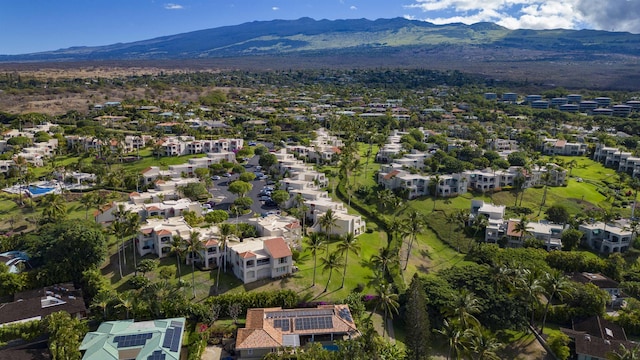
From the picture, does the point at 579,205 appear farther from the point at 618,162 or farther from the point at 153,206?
the point at 153,206

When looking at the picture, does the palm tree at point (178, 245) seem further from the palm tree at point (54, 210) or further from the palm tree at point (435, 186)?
the palm tree at point (435, 186)

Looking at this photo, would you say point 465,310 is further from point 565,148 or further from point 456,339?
point 565,148

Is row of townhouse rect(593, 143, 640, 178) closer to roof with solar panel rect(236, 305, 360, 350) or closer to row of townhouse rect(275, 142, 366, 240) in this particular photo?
row of townhouse rect(275, 142, 366, 240)

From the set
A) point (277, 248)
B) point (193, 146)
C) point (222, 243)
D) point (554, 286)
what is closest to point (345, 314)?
point (277, 248)

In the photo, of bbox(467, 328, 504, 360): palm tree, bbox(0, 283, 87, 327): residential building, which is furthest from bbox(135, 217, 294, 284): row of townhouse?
bbox(467, 328, 504, 360): palm tree

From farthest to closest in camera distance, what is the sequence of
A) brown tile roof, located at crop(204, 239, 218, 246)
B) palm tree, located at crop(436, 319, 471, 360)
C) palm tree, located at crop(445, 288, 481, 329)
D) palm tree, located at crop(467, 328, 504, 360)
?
brown tile roof, located at crop(204, 239, 218, 246) → palm tree, located at crop(445, 288, 481, 329) → palm tree, located at crop(436, 319, 471, 360) → palm tree, located at crop(467, 328, 504, 360)

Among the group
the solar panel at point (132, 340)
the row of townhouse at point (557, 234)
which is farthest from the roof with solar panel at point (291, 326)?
the row of townhouse at point (557, 234)
